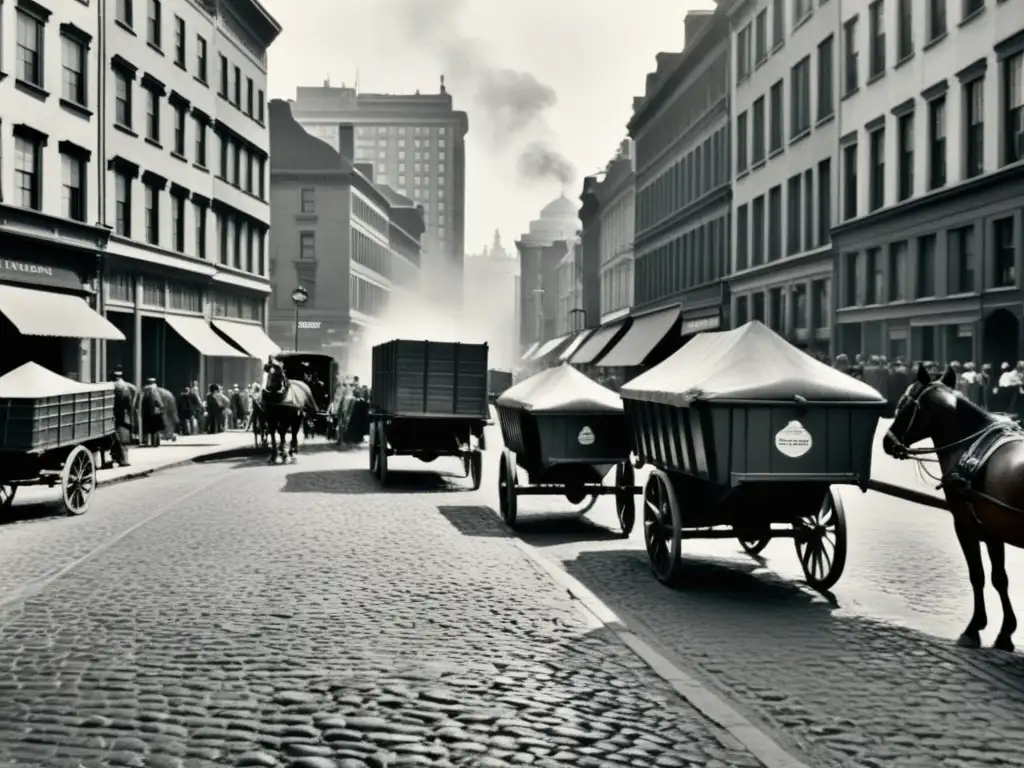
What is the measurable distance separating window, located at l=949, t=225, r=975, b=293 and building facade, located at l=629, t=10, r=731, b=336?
20.1 meters

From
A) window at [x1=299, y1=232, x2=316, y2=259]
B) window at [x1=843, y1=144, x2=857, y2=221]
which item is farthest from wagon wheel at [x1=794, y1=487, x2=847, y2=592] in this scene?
window at [x1=299, y1=232, x2=316, y2=259]

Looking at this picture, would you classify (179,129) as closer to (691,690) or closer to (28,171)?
(28,171)

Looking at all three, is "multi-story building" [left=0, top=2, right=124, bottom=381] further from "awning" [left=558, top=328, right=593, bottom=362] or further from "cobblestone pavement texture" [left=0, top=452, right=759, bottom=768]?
"awning" [left=558, top=328, right=593, bottom=362]

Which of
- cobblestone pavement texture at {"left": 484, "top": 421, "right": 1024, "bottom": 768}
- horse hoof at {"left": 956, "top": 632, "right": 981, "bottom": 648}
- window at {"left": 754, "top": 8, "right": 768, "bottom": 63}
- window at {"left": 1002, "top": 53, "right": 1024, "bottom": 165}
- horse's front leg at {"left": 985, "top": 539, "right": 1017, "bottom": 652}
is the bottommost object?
cobblestone pavement texture at {"left": 484, "top": 421, "right": 1024, "bottom": 768}

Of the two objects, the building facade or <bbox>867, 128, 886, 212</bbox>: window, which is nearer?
<bbox>867, 128, 886, 212</bbox>: window

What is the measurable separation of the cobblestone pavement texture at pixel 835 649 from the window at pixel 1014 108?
55.3 ft

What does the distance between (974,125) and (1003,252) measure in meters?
3.56

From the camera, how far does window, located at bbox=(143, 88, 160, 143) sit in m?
38.6

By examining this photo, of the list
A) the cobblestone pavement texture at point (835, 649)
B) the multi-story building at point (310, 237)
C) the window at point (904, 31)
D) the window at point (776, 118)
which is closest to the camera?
the cobblestone pavement texture at point (835, 649)

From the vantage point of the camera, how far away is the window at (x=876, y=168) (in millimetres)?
36094

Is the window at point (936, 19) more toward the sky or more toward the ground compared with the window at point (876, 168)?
more toward the sky

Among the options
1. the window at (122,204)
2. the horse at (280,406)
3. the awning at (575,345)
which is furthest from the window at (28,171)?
the awning at (575,345)

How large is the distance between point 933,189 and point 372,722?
29.3m

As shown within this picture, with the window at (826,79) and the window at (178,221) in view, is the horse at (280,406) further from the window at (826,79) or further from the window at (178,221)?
the window at (826,79)
